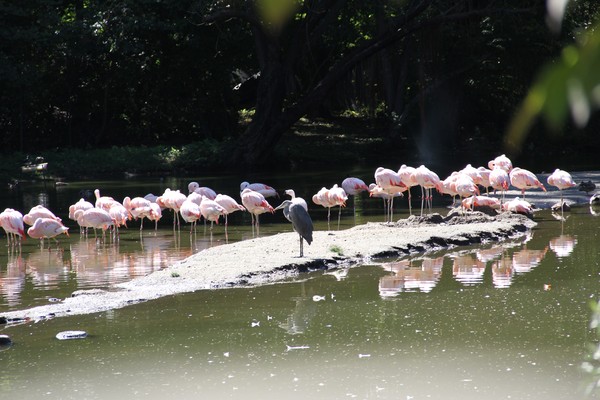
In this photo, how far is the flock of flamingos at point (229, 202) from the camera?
42.7ft

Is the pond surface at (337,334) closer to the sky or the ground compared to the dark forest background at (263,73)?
closer to the ground

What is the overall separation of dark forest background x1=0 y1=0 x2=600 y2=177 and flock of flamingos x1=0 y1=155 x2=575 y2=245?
11.1 meters

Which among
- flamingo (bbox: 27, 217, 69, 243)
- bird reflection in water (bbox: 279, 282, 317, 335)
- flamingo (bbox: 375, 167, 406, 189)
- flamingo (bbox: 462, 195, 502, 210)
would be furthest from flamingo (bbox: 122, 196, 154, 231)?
bird reflection in water (bbox: 279, 282, 317, 335)

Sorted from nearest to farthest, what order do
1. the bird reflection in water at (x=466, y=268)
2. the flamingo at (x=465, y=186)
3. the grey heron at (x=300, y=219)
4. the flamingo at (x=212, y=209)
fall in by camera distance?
the bird reflection in water at (x=466, y=268)
the grey heron at (x=300, y=219)
the flamingo at (x=212, y=209)
the flamingo at (x=465, y=186)

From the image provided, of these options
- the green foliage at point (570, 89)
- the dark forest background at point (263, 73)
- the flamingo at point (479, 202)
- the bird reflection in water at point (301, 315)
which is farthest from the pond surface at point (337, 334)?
the dark forest background at point (263, 73)

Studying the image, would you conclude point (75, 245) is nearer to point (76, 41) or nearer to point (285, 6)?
point (285, 6)

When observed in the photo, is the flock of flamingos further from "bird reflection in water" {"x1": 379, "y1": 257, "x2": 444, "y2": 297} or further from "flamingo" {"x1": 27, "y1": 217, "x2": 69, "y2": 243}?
"bird reflection in water" {"x1": 379, "y1": 257, "x2": 444, "y2": 297}

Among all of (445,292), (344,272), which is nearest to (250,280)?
(344,272)

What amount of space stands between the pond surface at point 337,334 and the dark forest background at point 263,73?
642 inches

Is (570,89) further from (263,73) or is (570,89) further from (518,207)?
(263,73)

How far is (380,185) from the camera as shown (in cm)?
1423

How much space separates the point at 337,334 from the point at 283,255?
3793mm

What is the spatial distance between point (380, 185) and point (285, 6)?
43.8ft

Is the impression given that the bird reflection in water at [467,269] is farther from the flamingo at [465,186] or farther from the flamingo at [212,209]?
the flamingo at [212,209]
